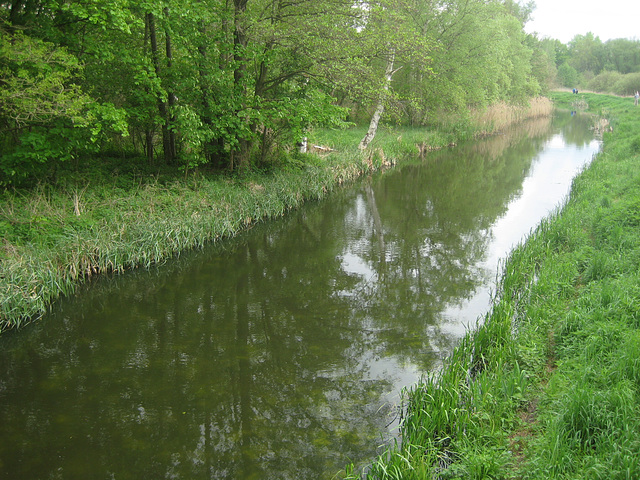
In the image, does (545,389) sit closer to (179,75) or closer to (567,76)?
(179,75)

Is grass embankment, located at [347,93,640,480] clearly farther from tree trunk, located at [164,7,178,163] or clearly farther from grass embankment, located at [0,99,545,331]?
tree trunk, located at [164,7,178,163]

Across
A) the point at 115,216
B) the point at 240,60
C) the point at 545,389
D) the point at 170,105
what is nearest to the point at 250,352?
the point at 545,389

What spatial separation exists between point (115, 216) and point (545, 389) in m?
9.64

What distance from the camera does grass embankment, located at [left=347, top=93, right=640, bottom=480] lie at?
175 inches

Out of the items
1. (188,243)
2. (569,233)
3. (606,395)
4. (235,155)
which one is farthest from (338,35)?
(606,395)

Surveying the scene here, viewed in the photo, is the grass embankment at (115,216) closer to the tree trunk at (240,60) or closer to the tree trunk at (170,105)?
the tree trunk at (240,60)

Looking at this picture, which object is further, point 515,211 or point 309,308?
point 515,211

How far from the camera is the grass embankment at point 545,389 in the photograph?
4.44 meters

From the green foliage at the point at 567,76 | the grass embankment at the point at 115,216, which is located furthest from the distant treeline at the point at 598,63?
the grass embankment at the point at 115,216

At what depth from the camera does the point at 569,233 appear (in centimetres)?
1062

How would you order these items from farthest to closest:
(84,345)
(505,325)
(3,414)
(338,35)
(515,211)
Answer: (515,211)
(338,35)
(84,345)
(505,325)
(3,414)

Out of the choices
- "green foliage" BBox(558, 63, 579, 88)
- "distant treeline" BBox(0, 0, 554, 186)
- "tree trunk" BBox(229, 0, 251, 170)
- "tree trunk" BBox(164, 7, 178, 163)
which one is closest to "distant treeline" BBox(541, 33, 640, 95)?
"green foliage" BBox(558, 63, 579, 88)

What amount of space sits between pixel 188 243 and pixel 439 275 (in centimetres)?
647

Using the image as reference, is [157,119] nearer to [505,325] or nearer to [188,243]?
[188,243]
